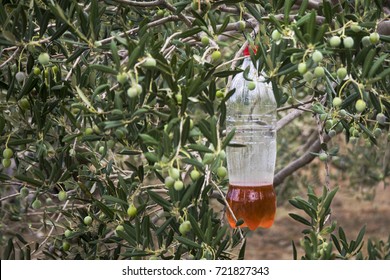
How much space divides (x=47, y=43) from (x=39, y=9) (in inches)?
5.1

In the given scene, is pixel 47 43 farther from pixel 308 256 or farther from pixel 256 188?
pixel 308 256

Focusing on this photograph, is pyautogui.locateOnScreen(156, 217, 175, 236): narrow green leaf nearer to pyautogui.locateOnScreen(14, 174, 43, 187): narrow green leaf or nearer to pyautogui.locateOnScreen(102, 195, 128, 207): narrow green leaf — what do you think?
pyautogui.locateOnScreen(102, 195, 128, 207): narrow green leaf

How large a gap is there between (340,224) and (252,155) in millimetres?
5698

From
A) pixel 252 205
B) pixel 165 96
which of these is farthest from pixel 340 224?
pixel 165 96

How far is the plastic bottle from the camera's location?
2.18 meters

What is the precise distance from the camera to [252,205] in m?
2.16

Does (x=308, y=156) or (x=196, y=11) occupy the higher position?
(x=196, y=11)

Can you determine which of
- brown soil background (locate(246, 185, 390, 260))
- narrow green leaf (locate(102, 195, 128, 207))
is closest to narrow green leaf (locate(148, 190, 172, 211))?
narrow green leaf (locate(102, 195, 128, 207))

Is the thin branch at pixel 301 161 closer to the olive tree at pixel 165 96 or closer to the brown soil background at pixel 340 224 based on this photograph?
the olive tree at pixel 165 96

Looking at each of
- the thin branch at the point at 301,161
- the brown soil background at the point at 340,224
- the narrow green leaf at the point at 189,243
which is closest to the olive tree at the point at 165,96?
the narrow green leaf at the point at 189,243

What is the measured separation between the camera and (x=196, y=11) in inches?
72.4

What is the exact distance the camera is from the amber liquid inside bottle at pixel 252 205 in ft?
7.12

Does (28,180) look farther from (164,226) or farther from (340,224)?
(340,224)

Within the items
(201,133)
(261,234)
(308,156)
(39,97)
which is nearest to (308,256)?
(201,133)
